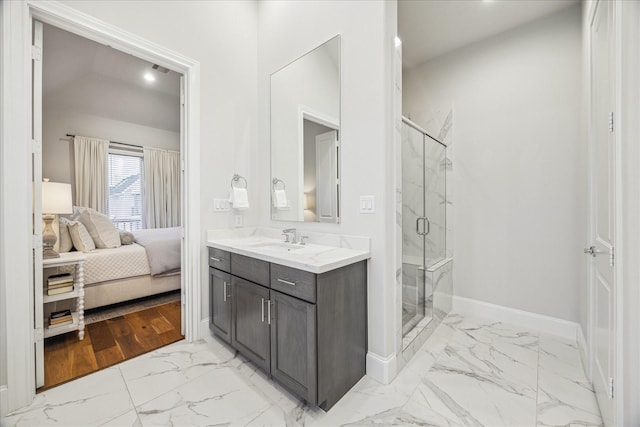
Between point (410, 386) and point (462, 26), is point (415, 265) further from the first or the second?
point (462, 26)

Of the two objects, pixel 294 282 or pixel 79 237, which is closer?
pixel 294 282

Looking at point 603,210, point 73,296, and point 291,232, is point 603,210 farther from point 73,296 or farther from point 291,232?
point 73,296

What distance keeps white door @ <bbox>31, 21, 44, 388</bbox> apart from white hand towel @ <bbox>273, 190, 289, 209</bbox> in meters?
1.62

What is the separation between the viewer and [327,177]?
217 centimetres

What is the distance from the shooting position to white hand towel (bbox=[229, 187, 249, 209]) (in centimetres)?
254

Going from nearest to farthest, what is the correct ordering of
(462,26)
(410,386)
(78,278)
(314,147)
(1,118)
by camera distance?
1. (1,118)
2. (410,386)
3. (314,147)
4. (78,278)
5. (462,26)

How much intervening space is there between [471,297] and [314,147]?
2.39 metres

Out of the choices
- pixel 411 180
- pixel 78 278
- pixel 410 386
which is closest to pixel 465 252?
pixel 411 180

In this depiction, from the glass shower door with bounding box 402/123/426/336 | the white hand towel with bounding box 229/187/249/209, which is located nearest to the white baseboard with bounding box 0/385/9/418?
the white hand towel with bounding box 229/187/249/209

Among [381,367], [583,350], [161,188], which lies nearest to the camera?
[381,367]

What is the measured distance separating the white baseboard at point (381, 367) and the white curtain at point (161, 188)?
17.4 feet

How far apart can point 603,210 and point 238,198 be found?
101 inches

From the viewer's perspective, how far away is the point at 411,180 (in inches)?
99.0

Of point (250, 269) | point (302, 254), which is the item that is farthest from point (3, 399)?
point (302, 254)
